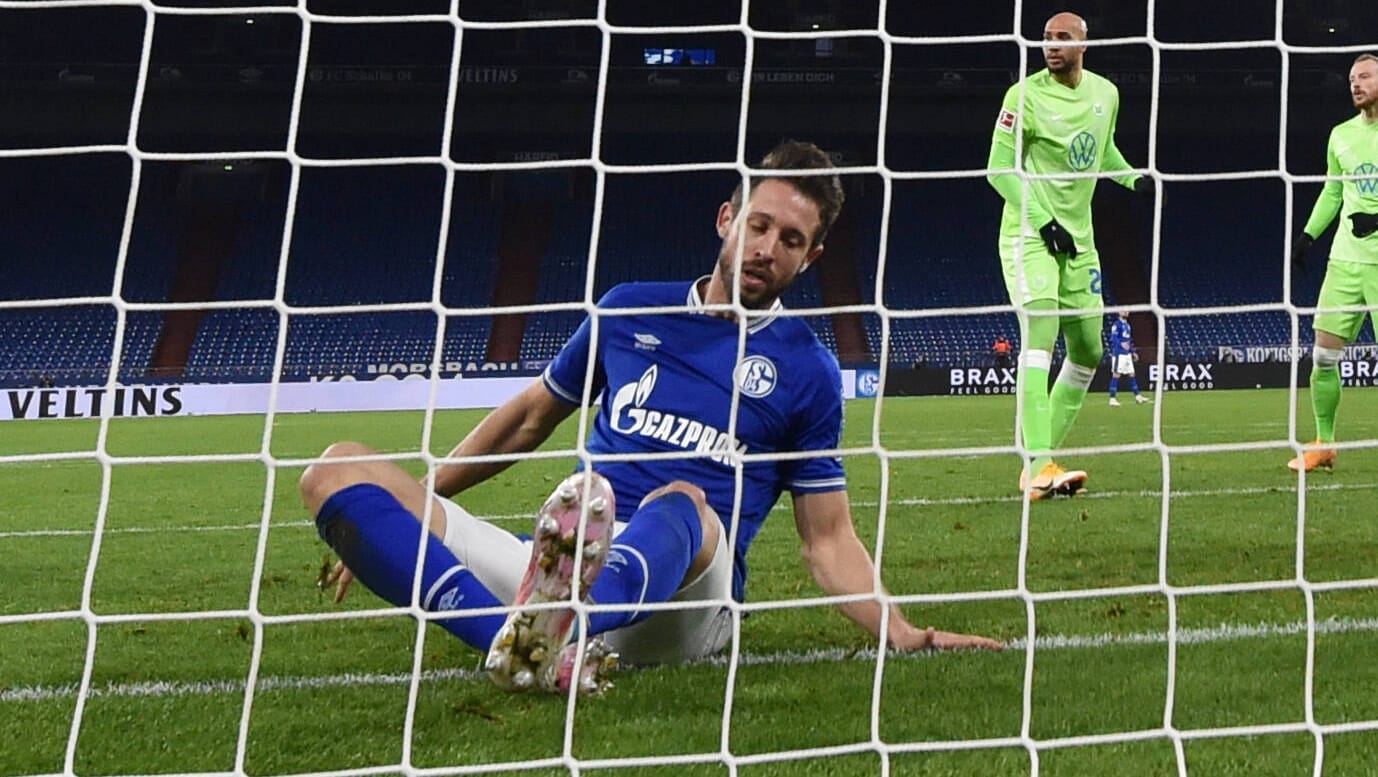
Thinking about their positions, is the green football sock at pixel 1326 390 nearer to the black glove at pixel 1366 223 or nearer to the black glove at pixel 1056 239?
the black glove at pixel 1366 223

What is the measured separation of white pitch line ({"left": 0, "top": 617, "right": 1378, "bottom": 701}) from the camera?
2.76 meters

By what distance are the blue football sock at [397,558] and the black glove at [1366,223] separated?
5413 mm

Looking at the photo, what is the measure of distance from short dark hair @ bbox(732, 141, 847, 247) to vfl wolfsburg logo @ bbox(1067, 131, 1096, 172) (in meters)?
3.29

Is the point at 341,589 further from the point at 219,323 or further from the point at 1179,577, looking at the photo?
A: the point at 219,323

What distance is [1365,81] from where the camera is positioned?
609cm

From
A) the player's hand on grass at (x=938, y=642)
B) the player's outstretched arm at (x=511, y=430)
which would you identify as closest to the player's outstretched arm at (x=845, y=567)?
the player's hand on grass at (x=938, y=642)

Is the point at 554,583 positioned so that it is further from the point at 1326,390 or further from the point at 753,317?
the point at 1326,390

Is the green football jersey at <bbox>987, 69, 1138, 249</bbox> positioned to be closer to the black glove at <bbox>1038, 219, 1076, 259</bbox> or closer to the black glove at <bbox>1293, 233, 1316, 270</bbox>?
the black glove at <bbox>1038, 219, 1076, 259</bbox>

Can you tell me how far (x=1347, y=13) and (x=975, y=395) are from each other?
9709 millimetres

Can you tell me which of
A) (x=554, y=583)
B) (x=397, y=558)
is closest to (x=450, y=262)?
(x=397, y=558)

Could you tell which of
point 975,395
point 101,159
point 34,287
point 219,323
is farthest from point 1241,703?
point 101,159

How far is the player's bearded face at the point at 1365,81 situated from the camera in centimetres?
607

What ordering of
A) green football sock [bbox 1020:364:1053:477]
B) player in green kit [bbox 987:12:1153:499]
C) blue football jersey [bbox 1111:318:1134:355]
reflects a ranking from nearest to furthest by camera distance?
1. green football sock [bbox 1020:364:1053:477]
2. player in green kit [bbox 987:12:1153:499]
3. blue football jersey [bbox 1111:318:1134:355]

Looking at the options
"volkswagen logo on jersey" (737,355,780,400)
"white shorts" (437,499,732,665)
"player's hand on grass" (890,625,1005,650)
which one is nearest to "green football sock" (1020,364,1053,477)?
"player's hand on grass" (890,625,1005,650)
